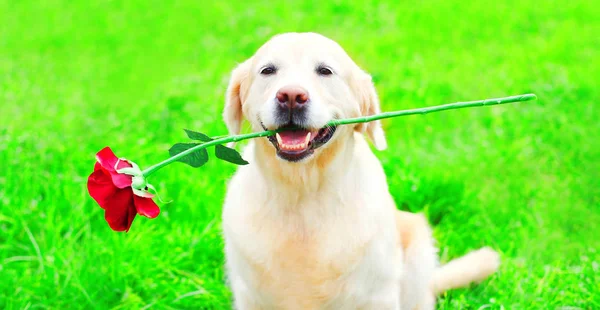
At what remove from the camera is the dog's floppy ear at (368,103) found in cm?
283

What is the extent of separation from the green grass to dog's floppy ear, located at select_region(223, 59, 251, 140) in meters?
0.97

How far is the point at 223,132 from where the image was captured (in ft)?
16.0

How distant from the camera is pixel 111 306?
3.53 metres

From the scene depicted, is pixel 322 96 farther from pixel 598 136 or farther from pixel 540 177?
pixel 598 136

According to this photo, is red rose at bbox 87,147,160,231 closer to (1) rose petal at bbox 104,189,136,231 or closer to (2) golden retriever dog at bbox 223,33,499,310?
(1) rose petal at bbox 104,189,136,231

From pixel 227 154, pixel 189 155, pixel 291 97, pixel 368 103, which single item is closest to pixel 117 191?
pixel 189 155

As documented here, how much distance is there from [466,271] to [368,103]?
1.08 metres

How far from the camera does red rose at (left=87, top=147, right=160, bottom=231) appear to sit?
6.83ft

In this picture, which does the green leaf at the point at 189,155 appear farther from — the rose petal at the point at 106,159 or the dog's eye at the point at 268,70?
the dog's eye at the point at 268,70

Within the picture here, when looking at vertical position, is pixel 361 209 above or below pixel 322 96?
below

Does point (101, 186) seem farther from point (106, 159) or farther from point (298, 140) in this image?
point (298, 140)

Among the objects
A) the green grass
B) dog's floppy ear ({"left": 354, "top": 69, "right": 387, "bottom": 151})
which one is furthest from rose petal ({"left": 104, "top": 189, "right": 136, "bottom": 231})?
the green grass

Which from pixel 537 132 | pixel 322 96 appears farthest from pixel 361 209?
pixel 537 132

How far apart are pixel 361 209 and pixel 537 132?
9.07 ft
